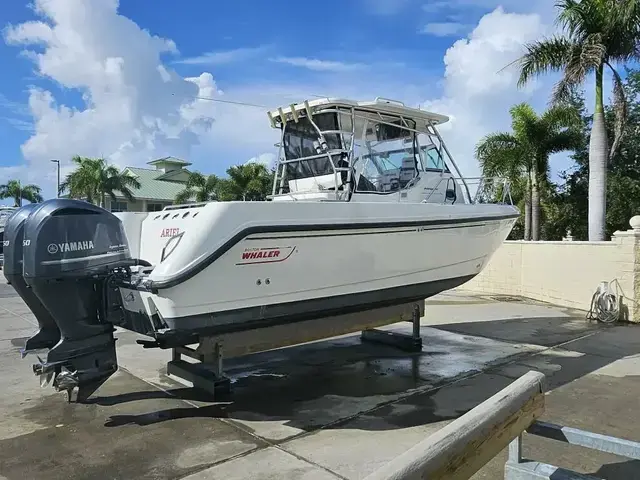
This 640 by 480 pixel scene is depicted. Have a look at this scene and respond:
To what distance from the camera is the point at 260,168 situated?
95.5 feet

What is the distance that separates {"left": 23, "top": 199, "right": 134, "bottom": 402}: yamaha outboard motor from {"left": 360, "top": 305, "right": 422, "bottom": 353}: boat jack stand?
3645 millimetres

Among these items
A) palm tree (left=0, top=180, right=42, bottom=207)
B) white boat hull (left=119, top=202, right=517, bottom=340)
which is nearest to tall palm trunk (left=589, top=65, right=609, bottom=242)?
white boat hull (left=119, top=202, right=517, bottom=340)

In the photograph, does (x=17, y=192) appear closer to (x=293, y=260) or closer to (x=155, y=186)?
(x=155, y=186)

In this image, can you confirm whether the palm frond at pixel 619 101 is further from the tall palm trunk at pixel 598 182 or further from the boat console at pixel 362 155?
the boat console at pixel 362 155

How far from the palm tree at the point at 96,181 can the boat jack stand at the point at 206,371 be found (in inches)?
1231

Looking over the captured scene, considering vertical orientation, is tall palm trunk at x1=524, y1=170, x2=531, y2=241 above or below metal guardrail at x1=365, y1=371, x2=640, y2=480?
above

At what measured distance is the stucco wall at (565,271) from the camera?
932cm

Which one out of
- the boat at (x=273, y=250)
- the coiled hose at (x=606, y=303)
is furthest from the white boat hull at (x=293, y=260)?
the coiled hose at (x=606, y=303)

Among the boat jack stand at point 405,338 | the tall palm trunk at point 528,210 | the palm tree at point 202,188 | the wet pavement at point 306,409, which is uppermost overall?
the palm tree at point 202,188

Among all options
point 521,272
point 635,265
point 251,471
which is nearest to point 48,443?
point 251,471

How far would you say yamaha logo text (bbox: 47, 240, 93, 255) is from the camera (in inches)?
169

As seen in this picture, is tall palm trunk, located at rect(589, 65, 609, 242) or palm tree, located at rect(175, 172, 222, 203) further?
palm tree, located at rect(175, 172, 222, 203)

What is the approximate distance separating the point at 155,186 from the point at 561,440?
40.5 metres

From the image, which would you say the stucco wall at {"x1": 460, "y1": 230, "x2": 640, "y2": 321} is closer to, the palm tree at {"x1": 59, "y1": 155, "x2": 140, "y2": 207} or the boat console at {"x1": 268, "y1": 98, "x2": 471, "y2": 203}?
the boat console at {"x1": 268, "y1": 98, "x2": 471, "y2": 203}
